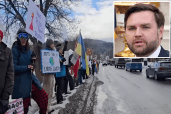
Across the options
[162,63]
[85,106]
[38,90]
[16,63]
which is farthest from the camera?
[162,63]

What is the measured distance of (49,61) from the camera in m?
4.38

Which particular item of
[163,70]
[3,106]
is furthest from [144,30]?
[3,106]

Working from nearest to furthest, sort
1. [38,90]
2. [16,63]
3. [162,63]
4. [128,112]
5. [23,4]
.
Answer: [16,63] < [38,90] < [128,112] < [23,4] < [162,63]

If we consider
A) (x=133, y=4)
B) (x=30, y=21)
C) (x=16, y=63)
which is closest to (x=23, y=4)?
(x=133, y=4)

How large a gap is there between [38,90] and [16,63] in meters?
0.66

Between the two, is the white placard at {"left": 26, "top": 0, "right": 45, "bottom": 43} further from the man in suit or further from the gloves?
the man in suit

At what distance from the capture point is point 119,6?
30.4 ft

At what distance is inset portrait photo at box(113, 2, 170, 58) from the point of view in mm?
8281

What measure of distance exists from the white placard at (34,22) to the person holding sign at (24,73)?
0.47 meters

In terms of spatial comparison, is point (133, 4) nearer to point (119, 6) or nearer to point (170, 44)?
point (119, 6)

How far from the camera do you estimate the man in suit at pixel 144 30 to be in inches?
324

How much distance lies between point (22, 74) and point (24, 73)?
38mm

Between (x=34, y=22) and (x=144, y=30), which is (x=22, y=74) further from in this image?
(x=144, y=30)

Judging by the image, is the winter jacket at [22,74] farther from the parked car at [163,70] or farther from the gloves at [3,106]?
the parked car at [163,70]
